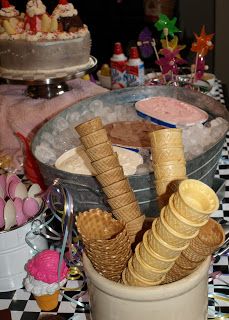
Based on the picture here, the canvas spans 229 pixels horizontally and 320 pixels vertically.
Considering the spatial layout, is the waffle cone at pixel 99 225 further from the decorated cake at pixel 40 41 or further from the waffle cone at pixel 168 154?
the decorated cake at pixel 40 41

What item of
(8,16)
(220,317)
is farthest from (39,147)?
(8,16)

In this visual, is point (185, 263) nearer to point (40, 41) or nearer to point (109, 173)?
point (109, 173)

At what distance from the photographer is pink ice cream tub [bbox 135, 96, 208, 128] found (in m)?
0.93

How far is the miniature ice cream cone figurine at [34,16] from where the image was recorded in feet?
4.02

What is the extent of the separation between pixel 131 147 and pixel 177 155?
0.40 metres

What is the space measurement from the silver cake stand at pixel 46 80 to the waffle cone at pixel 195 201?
0.89 metres

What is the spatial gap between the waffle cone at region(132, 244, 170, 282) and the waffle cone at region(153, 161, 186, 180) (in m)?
0.08

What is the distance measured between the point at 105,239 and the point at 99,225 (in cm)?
2

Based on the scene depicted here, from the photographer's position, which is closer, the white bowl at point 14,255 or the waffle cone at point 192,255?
the waffle cone at point 192,255

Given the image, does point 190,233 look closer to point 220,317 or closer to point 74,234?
point 220,317

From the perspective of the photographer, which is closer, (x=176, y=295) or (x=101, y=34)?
(x=176, y=295)

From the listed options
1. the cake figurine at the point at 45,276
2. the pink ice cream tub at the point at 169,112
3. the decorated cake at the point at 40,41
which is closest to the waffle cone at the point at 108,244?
the cake figurine at the point at 45,276

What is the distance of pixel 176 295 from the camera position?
0.43 metres

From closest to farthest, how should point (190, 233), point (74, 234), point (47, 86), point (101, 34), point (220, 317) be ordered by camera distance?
point (190, 233) < point (220, 317) < point (74, 234) < point (47, 86) < point (101, 34)
